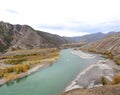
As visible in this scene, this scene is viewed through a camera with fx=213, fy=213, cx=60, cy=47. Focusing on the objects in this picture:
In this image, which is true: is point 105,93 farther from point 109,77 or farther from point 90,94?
point 109,77

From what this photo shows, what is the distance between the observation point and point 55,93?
5091 centimetres

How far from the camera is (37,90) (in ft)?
179

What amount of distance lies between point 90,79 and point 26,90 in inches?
746

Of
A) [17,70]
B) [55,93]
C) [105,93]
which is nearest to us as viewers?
[105,93]

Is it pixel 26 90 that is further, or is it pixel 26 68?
pixel 26 68

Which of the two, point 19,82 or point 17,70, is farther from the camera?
point 17,70

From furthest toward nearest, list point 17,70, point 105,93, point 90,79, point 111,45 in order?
point 111,45 < point 17,70 < point 90,79 < point 105,93

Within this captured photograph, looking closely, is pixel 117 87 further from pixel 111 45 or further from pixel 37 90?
pixel 111 45

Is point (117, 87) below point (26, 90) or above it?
above

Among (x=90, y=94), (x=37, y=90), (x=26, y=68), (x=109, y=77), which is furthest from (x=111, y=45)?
(x=90, y=94)

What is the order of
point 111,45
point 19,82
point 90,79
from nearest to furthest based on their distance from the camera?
point 90,79 → point 19,82 → point 111,45

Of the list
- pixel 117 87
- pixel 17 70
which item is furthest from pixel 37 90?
pixel 17 70

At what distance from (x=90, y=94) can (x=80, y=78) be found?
24765mm

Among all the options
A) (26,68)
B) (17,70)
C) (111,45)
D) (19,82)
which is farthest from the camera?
(111,45)
